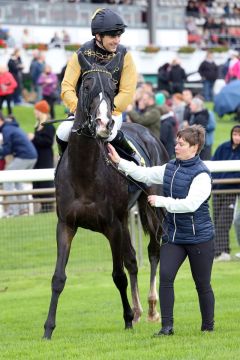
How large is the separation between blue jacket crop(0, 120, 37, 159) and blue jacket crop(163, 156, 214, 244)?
849cm

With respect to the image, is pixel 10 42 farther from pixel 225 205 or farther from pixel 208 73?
pixel 225 205

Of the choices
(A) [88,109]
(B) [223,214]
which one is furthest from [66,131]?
(B) [223,214]

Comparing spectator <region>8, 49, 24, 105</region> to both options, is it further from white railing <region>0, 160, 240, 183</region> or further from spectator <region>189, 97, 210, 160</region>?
white railing <region>0, 160, 240, 183</region>

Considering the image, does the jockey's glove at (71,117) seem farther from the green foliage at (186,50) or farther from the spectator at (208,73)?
the green foliage at (186,50)

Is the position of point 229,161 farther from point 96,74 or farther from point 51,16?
point 51,16

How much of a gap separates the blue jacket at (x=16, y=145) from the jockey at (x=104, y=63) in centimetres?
738

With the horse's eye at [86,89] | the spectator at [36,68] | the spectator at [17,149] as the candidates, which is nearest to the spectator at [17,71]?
the spectator at [36,68]

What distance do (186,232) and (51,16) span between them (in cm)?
3519

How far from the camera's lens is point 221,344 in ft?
25.1

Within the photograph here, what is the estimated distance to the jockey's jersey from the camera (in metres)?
8.81

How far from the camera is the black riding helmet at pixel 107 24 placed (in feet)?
28.5

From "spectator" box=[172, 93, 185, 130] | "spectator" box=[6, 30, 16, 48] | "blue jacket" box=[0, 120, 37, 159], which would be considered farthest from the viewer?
"spectator" box=[6, 30, 16, 48]

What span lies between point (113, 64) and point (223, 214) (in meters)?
5.16

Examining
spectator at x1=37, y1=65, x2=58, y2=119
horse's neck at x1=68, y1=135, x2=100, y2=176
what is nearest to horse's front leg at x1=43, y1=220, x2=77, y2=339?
horse's neck at x1=68, y1=135, x2=100, y2=176
